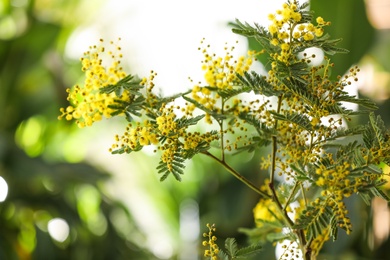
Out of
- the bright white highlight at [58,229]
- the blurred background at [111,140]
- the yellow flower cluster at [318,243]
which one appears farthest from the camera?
the bright white highlight at [58,229]

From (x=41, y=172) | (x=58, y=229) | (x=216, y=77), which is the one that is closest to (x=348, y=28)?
(x=41, y=172)

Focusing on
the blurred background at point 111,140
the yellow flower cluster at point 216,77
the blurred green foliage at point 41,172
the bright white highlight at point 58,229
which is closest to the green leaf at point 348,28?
the blurred background at point 111,140

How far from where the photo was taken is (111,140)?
9.25ft

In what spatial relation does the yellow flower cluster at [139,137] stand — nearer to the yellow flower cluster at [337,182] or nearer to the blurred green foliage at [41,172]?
the yellow flower cluster at [337,182]

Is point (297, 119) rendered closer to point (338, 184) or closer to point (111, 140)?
point (338, 184)

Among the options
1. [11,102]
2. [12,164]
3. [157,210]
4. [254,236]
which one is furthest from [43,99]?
[254,236]

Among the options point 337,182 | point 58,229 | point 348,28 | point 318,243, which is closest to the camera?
point 337,182

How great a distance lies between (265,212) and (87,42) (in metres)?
2.10

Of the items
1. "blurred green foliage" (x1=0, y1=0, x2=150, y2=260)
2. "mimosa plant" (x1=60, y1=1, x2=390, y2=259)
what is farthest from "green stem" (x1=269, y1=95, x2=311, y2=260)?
"blurred green foliage" (x1=0, y1=0, x2=150, y2=260)

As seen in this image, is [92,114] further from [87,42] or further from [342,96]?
[87,42]

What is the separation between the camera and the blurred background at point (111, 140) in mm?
1988

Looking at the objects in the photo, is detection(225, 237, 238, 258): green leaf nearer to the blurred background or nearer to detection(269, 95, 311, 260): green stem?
detection(269, 95, 311, 260): green stem

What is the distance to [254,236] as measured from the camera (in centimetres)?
86

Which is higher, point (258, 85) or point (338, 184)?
point (258, 85)
